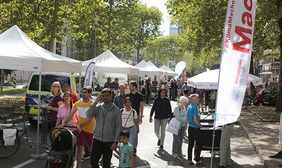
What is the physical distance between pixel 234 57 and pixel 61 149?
3.20m

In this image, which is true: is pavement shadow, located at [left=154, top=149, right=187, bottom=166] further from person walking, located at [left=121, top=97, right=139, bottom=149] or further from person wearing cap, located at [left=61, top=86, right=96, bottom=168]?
person wearing cap, located at [left=61, top=86, right=96, bottom=168]

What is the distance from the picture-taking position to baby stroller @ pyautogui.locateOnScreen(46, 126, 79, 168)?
6.82 m

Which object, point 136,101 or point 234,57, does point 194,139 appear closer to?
point 136,101

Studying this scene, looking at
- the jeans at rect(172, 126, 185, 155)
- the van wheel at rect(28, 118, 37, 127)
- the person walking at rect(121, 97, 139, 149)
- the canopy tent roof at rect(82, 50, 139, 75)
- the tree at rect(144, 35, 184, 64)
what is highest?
the tree at rect(144, 35, 184, 64)

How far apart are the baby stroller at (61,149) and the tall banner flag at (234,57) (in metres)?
2.47

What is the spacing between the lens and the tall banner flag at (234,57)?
21.2 ft

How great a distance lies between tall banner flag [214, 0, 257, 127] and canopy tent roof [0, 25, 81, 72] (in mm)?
5106

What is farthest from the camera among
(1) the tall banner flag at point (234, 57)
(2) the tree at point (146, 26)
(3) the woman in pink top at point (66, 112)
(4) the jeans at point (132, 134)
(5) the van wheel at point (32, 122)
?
(2) the tree at point (146, 26)

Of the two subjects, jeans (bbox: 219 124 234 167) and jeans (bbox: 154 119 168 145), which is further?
jeans (bbox: 154 119 168 145)

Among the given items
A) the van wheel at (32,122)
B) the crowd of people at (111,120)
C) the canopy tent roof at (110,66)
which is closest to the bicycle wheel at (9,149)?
the crowd of people at (111,120)

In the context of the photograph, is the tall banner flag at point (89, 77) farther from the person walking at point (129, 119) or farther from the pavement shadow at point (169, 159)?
the person walking at point (129, 119)

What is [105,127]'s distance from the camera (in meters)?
6.83

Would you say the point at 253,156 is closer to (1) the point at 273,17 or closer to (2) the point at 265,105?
(1) the point at 273,17

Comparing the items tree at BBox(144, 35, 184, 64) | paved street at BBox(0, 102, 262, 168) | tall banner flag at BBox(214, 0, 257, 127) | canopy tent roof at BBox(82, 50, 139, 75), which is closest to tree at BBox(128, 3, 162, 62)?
tree at BBox(144, 35, 184, 64)
